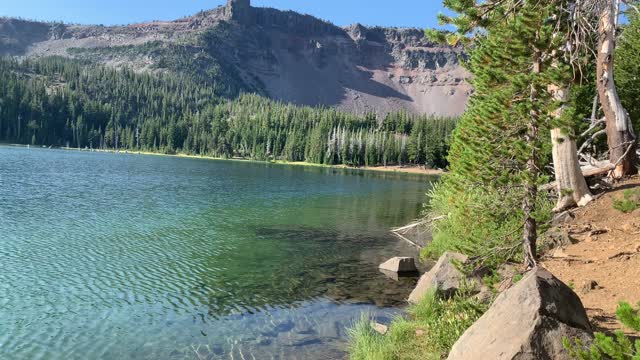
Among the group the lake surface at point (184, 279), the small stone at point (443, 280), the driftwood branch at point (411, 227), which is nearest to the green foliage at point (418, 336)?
the lake surface at point (184, 279)

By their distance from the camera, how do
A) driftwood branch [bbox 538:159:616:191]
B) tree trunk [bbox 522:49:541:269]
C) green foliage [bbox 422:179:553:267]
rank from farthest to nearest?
driftwood branch [bbox 538:159:616:191], green foliage [bbox 422:179:553:267], tree trunk [bbox 522:49:541:269]

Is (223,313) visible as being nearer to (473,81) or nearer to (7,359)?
(7,359)

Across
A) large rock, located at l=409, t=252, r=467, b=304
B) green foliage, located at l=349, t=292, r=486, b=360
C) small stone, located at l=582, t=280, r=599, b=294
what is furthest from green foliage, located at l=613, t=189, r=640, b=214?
green foliage, located at l=349, t=292, r=486, b=360

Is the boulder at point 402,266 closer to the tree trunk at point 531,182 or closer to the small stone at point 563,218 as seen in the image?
the small stone at point 563,218

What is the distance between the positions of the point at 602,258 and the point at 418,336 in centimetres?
747

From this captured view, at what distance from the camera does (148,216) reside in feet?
148

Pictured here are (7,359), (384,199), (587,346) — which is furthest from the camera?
(384,199)

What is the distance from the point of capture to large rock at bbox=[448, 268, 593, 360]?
9.26m

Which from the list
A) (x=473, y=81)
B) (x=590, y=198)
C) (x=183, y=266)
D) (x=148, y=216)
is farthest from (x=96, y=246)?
(x=590, y=198)

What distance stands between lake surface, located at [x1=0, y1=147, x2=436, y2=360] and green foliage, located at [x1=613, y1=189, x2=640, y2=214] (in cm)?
1022

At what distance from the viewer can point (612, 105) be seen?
21.8 m

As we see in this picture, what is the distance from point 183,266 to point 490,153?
18.7 m

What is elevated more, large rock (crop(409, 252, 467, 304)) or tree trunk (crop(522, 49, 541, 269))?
tree trunk (crop(522, 49, 541, 269))

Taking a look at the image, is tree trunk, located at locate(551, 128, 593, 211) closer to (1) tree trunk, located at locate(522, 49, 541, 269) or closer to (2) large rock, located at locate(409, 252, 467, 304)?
(2) large rock, located at locate(409, 252, 467, 304)
